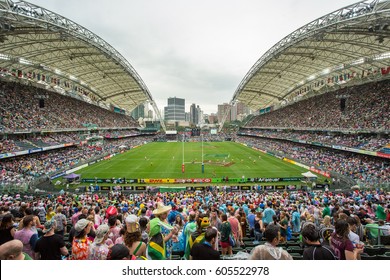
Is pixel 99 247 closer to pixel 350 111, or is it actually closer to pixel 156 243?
pixel 156 243

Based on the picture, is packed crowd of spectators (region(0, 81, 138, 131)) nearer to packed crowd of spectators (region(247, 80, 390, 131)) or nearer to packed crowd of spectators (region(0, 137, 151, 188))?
packed crowd of spectators (region(0, 137, 151, 188))

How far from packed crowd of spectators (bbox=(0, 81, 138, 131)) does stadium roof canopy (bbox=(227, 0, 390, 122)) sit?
4845 cm

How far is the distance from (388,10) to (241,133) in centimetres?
9121

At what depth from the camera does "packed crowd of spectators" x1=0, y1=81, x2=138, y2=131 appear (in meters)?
42.3

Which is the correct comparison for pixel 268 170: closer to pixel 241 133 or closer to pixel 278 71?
pixel 278 71

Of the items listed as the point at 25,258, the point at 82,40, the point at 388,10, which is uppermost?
the point at 82,40

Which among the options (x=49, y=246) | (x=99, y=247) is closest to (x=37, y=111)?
(x=49, y=246)

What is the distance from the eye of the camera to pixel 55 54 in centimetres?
4500

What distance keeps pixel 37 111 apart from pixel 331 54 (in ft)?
199

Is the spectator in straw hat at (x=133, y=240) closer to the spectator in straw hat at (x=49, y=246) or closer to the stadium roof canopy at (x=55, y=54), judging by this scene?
the spectator in straw hat at (x=49, y=246)

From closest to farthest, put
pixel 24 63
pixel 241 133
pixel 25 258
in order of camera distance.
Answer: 1. pixel 25 258
2. pixel 24 63
3. pixel 241 133

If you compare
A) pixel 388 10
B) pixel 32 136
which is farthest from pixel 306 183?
pixel 32 136

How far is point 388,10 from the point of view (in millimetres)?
24328

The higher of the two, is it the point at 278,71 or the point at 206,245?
the point at 278,71
